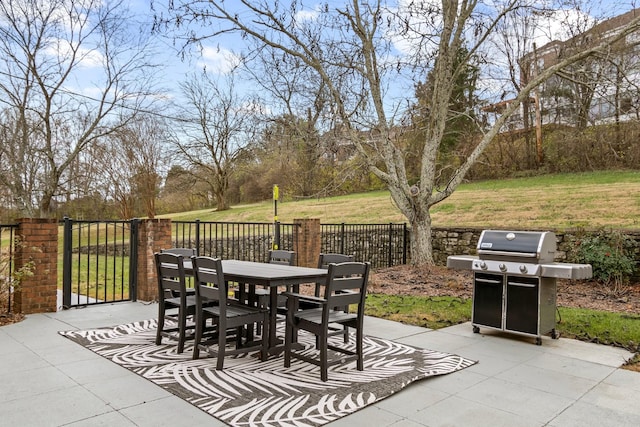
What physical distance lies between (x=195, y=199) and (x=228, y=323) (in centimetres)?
2733

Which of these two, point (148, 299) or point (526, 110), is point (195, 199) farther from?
point (148, 299)

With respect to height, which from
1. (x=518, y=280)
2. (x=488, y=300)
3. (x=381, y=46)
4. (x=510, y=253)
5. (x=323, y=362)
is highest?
(x=381, y=46)

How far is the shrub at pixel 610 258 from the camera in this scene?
750 cm

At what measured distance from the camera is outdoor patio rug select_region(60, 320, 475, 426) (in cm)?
278

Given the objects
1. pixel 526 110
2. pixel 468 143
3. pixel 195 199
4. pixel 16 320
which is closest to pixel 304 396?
pixel 16 320

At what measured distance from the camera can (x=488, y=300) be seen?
15.8 feet

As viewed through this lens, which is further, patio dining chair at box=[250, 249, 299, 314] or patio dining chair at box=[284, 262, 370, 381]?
patio dining chair at box=[250, 249, 299, 314]

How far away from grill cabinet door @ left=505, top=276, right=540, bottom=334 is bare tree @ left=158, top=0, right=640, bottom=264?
16.9 ft

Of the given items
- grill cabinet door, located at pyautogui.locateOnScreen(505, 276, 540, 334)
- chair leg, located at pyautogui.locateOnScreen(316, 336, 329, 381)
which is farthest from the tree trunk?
chair leg, located at pyautogui.locateOnScreen(316, 336, 329, 381)

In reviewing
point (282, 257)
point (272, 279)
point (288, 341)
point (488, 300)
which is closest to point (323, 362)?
point (288, 341)

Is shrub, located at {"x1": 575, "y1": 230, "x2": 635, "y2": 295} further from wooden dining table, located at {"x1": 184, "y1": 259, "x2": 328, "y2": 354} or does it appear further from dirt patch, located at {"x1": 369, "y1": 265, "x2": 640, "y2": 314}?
wooden dining table, located at {"x1": 184, "y1": 259, "x2": 328, "y2": 354}

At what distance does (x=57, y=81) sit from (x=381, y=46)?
1096 centimetres

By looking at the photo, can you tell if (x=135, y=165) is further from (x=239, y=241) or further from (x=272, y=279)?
(x=272, y=279)

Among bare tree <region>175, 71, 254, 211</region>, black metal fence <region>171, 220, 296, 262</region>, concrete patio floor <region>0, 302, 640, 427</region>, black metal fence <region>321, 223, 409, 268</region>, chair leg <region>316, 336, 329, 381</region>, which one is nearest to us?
concrete patio floor <region>0, 302, 640, 427</region>
